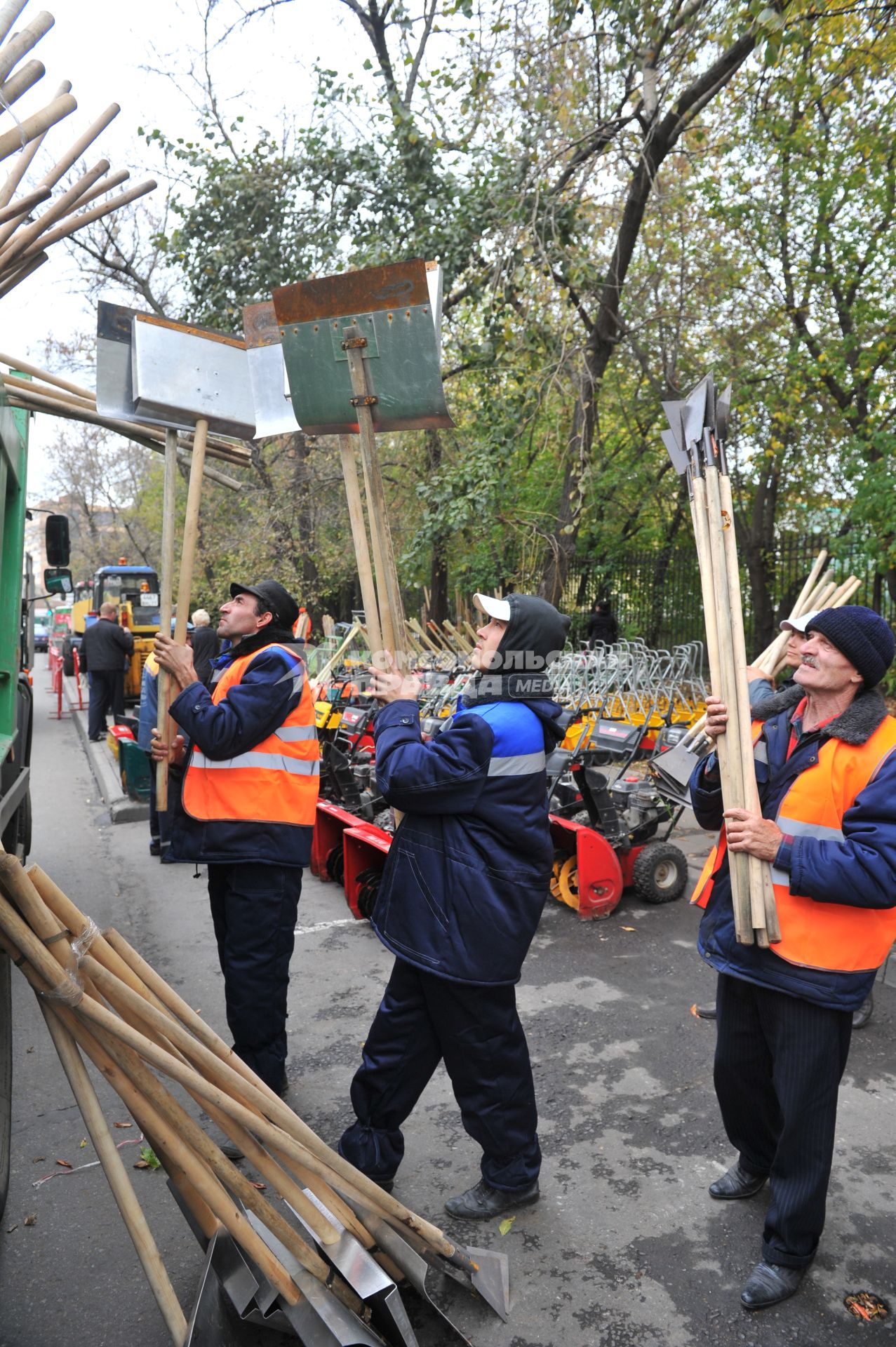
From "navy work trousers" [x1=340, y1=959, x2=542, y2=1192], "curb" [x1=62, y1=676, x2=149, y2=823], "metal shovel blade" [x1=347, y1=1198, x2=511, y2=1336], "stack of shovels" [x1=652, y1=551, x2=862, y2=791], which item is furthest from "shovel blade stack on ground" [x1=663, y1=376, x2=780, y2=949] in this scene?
"curb" [x1=62, y1=676, x2=149, y2=823]

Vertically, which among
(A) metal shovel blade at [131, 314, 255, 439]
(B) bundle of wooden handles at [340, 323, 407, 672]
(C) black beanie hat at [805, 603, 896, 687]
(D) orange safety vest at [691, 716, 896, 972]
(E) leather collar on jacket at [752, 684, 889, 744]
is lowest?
(D) orange safety vest at [691, 716, 896, 972]

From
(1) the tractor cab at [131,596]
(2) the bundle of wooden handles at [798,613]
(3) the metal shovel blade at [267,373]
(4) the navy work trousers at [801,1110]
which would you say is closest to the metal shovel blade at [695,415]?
(2) the bundle of wooden handles at [798,613]

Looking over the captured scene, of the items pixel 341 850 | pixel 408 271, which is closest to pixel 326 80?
pixel 341 850

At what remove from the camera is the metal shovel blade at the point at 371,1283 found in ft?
7.54

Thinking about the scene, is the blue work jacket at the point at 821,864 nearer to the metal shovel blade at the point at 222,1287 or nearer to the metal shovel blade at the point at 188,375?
the metal shovel blade at the point at 222,1287

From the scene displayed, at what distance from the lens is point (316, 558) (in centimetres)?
1925

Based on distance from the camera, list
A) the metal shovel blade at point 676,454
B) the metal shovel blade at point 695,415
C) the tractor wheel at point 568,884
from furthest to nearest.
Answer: the tractor wheel at point 568,884 < the metal shovel blade at point 676,454 < the metal shovel blade at point 695,415

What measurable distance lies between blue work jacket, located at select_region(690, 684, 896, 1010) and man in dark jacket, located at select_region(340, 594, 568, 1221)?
1.89ft

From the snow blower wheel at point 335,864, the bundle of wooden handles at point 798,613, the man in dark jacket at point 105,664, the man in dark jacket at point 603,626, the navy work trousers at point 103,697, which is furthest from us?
the man in dark jacket at point 603,626

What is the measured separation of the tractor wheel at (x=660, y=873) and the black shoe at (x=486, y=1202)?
3.19 meters

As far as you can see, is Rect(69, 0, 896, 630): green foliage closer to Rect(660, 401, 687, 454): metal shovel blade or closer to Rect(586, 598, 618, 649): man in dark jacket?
Rect(586, 598, 618, 649): man in dark jacket

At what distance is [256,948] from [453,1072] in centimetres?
88

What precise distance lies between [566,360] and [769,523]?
25.7 feet

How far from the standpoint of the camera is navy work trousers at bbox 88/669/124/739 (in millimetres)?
13023
